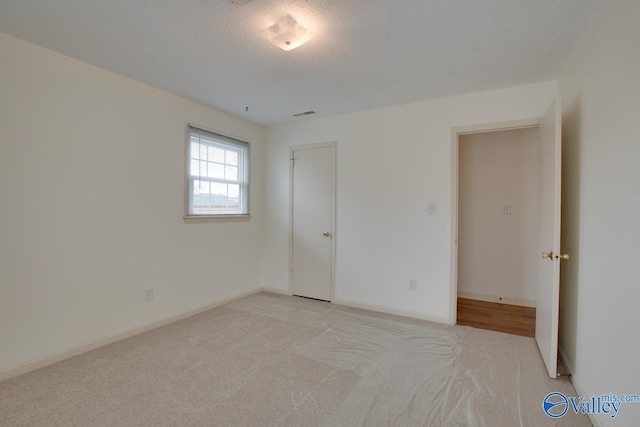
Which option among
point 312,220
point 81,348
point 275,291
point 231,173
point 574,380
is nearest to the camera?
point 574,380

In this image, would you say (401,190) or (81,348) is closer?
(81,348)

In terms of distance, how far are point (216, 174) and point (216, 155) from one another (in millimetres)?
248

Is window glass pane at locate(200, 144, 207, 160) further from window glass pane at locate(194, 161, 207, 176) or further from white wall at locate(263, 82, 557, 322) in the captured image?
white wall at locate(263, 82, 557, 322)

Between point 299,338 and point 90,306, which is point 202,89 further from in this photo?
point 299,338

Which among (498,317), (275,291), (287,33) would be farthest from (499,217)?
(287,33)

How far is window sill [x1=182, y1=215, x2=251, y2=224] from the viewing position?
11.1 ft

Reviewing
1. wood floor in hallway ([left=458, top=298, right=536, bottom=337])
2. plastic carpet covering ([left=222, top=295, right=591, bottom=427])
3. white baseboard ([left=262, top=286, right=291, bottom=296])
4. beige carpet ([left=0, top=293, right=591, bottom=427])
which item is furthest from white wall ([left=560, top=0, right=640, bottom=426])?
white baseboard ([left=262, top=286, right=291, bottom=296])

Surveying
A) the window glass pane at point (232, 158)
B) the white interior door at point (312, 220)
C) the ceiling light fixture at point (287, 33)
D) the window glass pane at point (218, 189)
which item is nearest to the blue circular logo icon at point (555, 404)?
the white interior door at point (312, 220)

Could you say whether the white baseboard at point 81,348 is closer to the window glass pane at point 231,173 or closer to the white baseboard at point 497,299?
the window glass pane at point 231,173

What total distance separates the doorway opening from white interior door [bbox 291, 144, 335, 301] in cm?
171

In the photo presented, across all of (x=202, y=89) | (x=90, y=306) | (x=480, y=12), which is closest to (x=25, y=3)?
(x=202, y=89)

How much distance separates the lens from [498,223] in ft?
13.4

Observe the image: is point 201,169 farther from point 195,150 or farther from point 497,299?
point 497,299

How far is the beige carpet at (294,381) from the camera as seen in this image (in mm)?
1729
